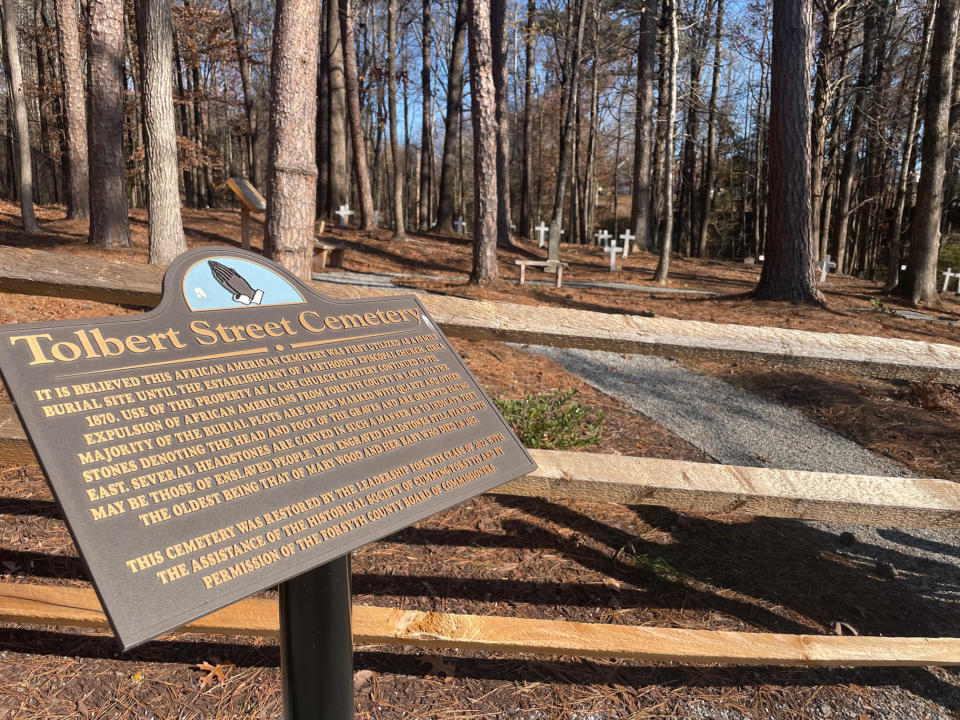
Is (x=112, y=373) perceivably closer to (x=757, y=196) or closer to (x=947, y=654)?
(x=947, y=654)

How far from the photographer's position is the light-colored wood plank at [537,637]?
87.2 inches

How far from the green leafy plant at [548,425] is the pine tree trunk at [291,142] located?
2.50 m

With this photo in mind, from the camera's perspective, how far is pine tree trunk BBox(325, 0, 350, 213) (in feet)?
59.5

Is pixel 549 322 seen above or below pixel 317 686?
above

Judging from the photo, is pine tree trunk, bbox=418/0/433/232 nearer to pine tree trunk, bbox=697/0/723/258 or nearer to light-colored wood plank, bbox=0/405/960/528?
pine tree trunk, bbox=697/0/723/258

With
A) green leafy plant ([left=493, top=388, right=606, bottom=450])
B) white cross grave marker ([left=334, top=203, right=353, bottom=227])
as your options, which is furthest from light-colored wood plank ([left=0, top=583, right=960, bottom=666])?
white cross grave marker ([left=334, top=203, right=353, bottom=227])

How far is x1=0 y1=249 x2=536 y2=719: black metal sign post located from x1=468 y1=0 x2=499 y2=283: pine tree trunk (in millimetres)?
8606

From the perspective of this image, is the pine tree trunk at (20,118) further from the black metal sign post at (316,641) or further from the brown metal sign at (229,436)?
the black metal sign post at (316,641)

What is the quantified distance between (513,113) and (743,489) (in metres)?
35.4

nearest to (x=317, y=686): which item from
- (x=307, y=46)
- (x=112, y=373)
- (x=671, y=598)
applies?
(x=112, y=373)

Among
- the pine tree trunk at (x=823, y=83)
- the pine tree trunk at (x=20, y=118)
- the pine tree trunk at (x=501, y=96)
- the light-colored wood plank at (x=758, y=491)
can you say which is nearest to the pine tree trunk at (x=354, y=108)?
the pine tree trunk at (x=501, y=96)

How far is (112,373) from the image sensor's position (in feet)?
4.80

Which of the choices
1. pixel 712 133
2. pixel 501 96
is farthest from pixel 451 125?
pixel 712 133

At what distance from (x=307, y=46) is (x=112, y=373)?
15.9ft
